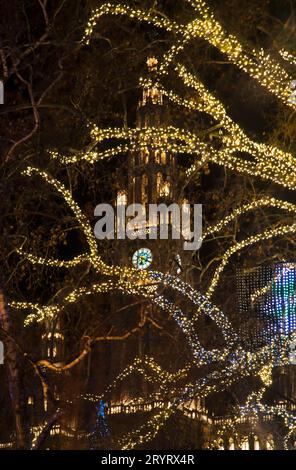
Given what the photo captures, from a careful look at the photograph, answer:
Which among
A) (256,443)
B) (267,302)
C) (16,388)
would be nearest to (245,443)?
(256,443)

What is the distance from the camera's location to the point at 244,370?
8805mm

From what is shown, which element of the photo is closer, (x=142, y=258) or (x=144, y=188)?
(x=142, y=258)

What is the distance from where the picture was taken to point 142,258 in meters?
12.6

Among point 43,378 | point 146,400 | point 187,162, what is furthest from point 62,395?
point 187,162

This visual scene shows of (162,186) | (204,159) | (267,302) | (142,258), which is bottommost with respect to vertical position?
(267,302)

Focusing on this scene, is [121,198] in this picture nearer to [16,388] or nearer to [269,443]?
[269,443]

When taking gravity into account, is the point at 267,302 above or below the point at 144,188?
below

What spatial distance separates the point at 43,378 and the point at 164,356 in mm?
5816

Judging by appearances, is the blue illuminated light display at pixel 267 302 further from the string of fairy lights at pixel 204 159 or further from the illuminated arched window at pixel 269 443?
the illuminated arched window at pixel 269 443

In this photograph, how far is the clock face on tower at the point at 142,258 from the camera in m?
12.5

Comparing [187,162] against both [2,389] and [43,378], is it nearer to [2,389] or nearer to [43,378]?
[2,389]

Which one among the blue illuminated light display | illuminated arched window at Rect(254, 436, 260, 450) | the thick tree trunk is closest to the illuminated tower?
the blue illuminated light display

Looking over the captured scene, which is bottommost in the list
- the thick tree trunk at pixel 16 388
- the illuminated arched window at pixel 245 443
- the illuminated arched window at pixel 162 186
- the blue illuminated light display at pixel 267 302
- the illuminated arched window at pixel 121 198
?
the illuminated arched window at pixel 245 443

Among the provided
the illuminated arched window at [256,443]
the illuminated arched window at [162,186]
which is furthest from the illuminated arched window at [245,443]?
the illuminated arched window at [162,186]
